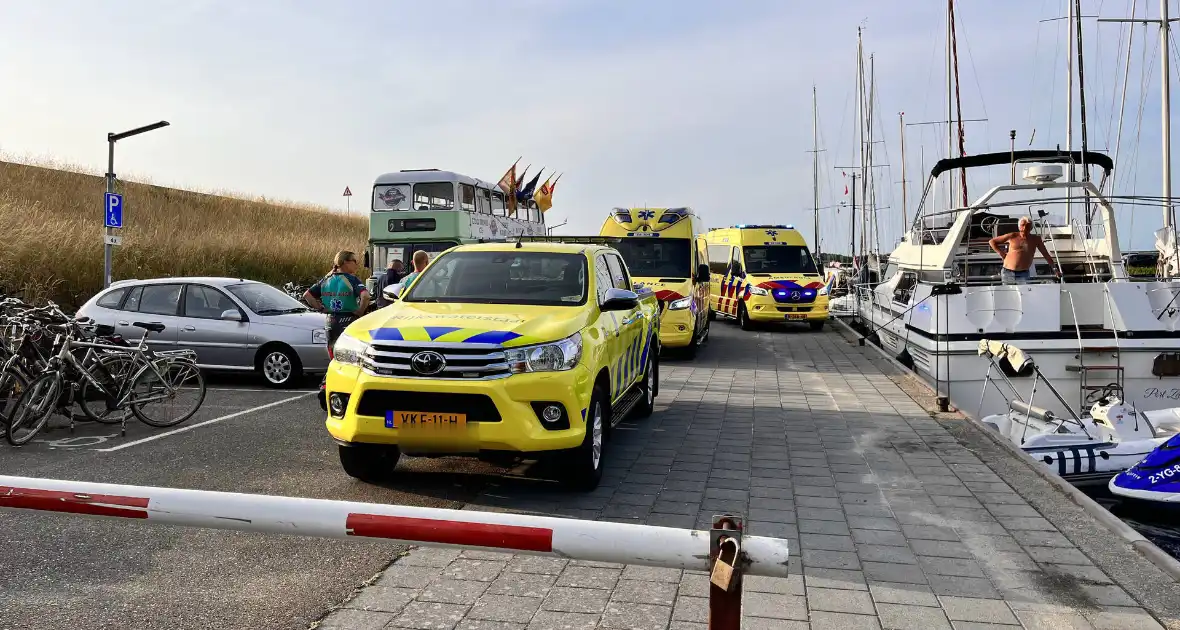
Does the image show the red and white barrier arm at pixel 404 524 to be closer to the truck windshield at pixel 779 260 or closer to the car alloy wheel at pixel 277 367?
the car alloy wheel at pixel 277 367

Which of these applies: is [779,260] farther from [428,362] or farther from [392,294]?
[428,362]

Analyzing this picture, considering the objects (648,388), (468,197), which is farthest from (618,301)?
(468,197)

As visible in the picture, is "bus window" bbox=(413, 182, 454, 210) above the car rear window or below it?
above

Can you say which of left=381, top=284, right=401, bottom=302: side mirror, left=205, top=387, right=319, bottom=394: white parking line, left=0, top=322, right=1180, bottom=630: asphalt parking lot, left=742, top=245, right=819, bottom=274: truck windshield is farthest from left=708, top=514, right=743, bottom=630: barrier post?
left=742, top=245, right=819, bottom=274: truck windshield

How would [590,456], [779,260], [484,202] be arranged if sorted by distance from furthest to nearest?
[484,202] < [779,260] < [590,456]

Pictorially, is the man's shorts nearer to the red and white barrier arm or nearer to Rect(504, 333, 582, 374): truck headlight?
Rect(504, 333, 582, 374): truck headlight

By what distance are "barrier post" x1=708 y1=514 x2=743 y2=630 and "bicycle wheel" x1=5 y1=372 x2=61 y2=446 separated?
7421 mm

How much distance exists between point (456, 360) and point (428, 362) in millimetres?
183

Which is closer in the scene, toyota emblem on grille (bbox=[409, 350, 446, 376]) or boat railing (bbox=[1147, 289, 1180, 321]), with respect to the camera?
toyota emblem on grille (bbox=[409, 350, 446, 376])

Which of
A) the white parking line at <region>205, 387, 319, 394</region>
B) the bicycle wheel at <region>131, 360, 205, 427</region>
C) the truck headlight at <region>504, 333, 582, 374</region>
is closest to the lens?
the truck headlight at <region>504, 333, 582, 374</region>

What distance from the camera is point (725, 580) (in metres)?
2.15

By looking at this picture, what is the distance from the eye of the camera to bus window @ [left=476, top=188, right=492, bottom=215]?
22.5 meters

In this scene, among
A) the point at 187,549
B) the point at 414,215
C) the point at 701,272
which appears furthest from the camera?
the point at 414,215

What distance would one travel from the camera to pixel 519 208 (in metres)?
27.5
